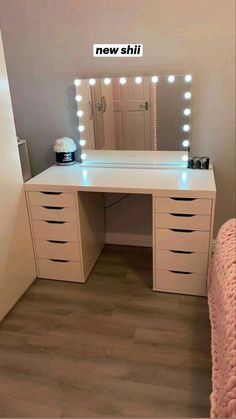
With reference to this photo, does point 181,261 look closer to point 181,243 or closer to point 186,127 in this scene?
point 181,243

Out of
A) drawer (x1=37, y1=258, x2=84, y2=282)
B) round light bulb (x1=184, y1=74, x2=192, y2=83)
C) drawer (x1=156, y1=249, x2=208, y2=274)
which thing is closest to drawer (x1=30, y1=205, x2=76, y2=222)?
drawer (x1=37, y1=258, x2=84, y2=282)

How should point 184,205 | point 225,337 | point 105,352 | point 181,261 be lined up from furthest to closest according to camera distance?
point 181,261, point 184,205, point 105,352, point 225,337

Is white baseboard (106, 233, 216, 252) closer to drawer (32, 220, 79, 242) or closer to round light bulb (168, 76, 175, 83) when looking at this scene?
drawer (32, 220, 79, 242)

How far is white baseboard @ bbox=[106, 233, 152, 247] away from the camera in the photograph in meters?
2.66

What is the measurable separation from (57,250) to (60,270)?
0.15 m

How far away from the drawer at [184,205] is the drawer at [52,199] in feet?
1.73

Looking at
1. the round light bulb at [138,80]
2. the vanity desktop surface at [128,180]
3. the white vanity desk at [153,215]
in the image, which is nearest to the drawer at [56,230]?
the white vanity desk at [153,215]

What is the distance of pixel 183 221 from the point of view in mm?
1923

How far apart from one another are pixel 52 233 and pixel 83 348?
29.3 inches

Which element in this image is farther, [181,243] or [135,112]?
[135,112]

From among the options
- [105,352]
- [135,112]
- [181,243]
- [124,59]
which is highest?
[124,59]

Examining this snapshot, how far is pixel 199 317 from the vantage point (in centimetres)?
191

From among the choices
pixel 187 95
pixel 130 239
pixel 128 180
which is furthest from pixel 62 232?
pixel 187 95

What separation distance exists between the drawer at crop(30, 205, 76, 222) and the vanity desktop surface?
0.13m
